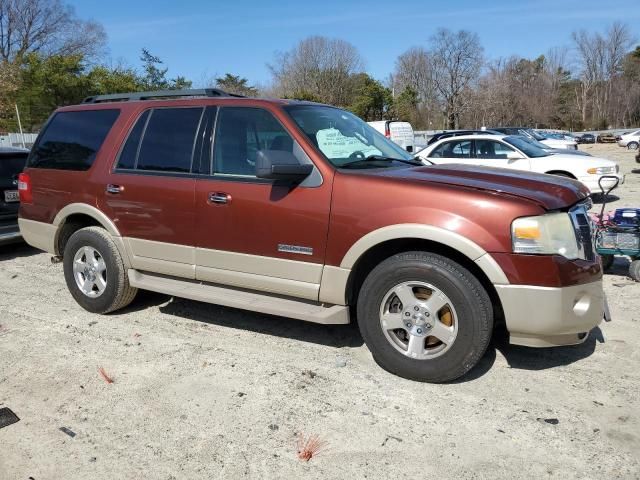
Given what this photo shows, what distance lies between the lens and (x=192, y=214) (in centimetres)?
431

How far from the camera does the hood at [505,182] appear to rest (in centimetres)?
340

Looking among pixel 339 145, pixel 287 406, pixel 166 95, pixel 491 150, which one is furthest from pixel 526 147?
pixel 287 406

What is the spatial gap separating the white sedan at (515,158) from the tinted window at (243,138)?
8.32 m

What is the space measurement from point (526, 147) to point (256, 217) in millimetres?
9971

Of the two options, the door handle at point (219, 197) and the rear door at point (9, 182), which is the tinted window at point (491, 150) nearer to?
the rear door at point (9, 182)

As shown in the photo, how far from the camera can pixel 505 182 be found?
365 centimetres

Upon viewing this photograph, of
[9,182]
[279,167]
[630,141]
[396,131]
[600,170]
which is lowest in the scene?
[9,182]

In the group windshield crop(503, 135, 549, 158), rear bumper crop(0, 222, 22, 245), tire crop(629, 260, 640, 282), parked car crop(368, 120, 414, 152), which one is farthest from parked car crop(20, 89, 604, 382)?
parked car crop(368, 120, 414, 152)

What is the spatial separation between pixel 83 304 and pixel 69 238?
647mm

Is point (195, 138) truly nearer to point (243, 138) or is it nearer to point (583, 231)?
point (243, 138)

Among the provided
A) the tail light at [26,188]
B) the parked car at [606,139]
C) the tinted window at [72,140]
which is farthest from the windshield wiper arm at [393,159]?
the parked car at [606,139]

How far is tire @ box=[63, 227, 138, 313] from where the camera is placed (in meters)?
4.86

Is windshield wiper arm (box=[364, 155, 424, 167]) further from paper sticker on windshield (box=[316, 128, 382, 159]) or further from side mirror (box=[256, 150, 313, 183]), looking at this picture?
side mirror (box=[256, 150, 313, 183])

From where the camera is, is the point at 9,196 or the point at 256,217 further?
the point at 9,196
